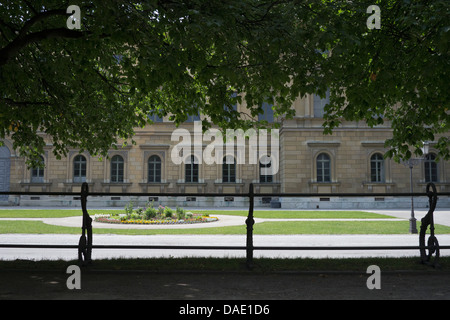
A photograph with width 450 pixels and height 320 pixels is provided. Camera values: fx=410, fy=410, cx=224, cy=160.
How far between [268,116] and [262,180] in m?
5.43

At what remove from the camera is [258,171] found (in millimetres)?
34562

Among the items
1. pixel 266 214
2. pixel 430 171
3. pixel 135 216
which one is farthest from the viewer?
pixel 430 171

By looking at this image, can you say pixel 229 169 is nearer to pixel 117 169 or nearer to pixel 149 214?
pixel 117 169

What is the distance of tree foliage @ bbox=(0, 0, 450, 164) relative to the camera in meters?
5.51

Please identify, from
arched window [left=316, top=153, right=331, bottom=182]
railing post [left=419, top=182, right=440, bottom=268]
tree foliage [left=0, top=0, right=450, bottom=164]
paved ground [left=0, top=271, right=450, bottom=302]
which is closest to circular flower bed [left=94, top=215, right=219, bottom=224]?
tree foliage [left=0, top=0, right=450, bottom=164]

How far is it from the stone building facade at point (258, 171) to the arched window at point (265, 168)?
8cm

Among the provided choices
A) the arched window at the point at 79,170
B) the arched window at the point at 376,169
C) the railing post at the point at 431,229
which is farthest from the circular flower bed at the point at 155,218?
the arched window at the point at 376,169

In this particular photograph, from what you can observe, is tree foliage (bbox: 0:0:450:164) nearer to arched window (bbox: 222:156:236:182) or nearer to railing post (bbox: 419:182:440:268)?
railing post (bbox: 419:182:440:268)

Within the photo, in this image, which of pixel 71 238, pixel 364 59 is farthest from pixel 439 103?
pixel 71 238

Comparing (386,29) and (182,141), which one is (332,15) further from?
(182,141)

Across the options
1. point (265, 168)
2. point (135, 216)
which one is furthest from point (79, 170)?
point (135, 216)

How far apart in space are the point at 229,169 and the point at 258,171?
8.05ft

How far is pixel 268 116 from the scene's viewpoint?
113 ft

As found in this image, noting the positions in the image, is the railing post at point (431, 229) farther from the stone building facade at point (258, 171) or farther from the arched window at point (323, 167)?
the arched window at point (323, 167)
